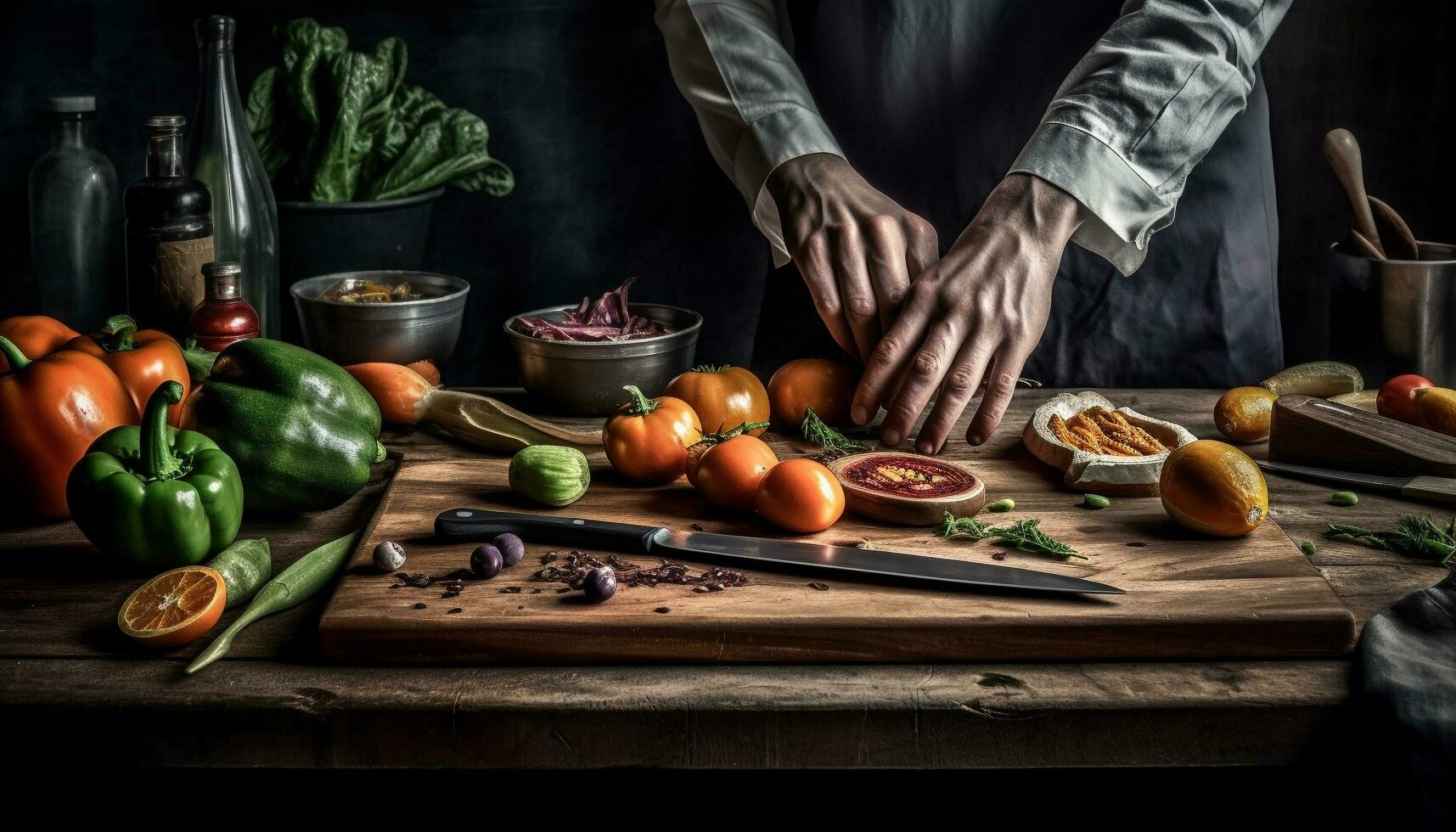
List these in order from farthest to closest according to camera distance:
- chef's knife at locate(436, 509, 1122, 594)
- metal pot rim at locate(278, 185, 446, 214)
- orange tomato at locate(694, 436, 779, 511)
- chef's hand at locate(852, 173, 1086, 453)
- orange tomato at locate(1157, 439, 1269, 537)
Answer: metal pot rim at locate(278, 185, 446, 214), chef's hand at locate(852, 173, 1086, 453), orange tomato at locate(694, 436, 779, 511), orange tomato at locate(1157, 439, 1269, 537), chef's knife at locate(436, 509, 1122, 594)

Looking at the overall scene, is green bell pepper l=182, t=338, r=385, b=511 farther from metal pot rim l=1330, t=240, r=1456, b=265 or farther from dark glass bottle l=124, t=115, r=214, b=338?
metal pot rim l=1330, t=240, r=1456, b=265

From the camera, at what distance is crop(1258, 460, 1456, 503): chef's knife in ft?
4.56

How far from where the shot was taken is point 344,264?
2400 millimetres

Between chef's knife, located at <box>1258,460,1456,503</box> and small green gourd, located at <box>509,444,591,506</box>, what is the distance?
2.82 ft

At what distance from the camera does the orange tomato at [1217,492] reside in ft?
4.06

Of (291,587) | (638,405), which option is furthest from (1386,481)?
(291,587)

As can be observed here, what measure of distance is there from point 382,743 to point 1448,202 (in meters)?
2.59

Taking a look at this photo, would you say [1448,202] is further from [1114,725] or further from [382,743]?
[382,743]

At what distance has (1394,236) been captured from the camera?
1.93 m

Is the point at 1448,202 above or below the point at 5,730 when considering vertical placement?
above

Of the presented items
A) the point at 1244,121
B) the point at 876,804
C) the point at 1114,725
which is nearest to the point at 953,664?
the point at 1114,725

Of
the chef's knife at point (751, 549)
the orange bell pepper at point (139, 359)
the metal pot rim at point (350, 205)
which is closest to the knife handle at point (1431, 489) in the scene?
the chef's knife at point (751, 549)

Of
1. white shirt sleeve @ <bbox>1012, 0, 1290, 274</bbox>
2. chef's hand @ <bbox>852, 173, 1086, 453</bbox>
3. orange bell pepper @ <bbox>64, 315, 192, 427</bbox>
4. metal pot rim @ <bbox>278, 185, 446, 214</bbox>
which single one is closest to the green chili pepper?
orange bell pepper @ <bbox>64, 315, 192, 427</bbox>

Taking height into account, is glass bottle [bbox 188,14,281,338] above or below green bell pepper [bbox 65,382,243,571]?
above
